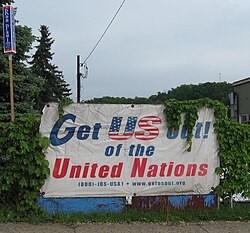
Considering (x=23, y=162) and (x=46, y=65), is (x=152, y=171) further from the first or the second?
(x=46, y=65)

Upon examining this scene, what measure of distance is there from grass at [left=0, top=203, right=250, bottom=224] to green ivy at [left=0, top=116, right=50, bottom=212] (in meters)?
0.19

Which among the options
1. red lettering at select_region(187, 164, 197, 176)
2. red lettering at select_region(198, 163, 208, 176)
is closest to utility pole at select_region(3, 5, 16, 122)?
red lettering at select_region(187, 164, 197, 176)

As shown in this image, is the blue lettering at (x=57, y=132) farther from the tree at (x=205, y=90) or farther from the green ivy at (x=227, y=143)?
the tree at (x=205, y=90)

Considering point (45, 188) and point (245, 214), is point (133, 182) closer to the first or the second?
point (45, 188)

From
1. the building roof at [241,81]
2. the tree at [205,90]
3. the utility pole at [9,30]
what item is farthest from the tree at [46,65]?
the tree at [205,90]

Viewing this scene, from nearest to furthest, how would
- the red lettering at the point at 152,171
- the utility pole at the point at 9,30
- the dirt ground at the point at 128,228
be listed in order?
the dirt ground at the point at 128,228 < the red lettering at the point at 152,171 < the utility pole at the point at 9,30

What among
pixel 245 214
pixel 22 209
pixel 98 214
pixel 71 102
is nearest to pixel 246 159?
pixel 245 214

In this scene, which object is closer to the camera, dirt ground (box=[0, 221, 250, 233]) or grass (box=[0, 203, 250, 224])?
dirt ground (box=[0, 221, 250, 233])

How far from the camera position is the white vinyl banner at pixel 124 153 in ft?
20.2

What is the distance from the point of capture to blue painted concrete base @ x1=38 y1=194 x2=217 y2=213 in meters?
6.16

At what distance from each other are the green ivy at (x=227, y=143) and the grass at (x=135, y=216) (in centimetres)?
40

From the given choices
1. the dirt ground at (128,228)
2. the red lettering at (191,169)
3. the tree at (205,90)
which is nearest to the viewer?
the dirt ground at (128,228)

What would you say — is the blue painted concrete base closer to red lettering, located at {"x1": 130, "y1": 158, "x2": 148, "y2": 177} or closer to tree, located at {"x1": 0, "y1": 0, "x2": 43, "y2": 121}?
red lettering, located at {"x1": 130, "y1": 158, "x2": 148, "y2": 177}

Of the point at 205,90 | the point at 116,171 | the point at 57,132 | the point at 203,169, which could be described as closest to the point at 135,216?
the point at 116,171
